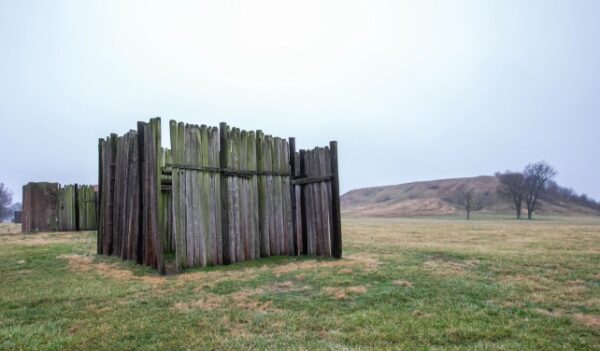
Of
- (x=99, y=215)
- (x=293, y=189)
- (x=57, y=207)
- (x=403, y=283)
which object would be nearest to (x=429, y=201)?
(x=57, y=207)

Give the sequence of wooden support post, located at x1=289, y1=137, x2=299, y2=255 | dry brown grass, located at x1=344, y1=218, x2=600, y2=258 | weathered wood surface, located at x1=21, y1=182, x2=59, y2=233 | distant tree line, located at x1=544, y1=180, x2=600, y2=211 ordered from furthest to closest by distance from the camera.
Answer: distant tree line, located at x1=544, y1=180, x2=600, y2=211, weathered wood surface, located at x1=21, y1=182, x2=59, y2=233, dry brown grass, located at x1=344, y1=218, x2=600, y2=258, wooden support post, located at x1=289, y1=137, x2=299, y2=255

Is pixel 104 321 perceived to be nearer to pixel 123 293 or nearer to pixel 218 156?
pixel 123 293

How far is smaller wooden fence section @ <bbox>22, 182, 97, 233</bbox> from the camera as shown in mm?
19094

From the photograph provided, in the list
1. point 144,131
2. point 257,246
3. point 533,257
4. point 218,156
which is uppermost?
point 144,131

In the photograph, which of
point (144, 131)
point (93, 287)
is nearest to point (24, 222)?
point (144, 131)

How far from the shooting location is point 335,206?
1009cm

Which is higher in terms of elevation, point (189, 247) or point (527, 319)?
point (189, 247)

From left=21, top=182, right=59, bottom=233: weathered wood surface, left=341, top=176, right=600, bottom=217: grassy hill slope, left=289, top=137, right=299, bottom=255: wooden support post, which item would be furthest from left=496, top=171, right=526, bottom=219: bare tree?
left=21, top=182, right=59, bottom=233: weathered wood surface

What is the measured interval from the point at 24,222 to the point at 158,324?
1851 cm

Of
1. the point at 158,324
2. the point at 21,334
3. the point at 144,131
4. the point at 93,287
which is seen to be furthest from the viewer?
the point at 144,131

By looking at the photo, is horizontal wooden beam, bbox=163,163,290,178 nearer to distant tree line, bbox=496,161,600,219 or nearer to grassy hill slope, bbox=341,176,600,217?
distant tree line, bbox=496,161,600,219

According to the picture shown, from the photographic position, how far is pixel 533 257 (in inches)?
407

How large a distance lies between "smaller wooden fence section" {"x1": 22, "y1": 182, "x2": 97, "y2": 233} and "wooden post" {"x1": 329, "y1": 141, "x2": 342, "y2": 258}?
1473 cm

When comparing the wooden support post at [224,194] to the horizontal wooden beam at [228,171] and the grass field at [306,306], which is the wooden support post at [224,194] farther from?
the grass field at [306,306]
